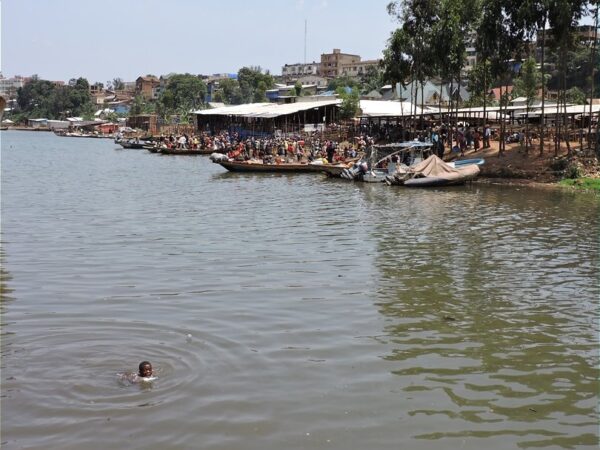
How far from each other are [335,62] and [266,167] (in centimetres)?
14318

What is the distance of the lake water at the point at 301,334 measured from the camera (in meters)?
6.53

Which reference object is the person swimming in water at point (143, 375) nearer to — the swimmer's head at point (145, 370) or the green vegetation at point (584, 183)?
the swimmer's head at point (145, 370)

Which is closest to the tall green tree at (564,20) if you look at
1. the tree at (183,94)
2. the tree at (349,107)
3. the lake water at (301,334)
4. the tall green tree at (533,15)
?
the tall green tree at (533,15)

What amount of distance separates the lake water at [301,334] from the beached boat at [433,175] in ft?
35.5

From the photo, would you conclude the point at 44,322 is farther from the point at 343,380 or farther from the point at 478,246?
the point at 478,246

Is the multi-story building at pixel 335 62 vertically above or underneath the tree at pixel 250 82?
above

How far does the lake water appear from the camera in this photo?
6.53 metres

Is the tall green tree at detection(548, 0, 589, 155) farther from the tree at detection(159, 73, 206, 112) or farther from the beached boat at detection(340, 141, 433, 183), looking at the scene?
the tree at detection(159, 73, 206, 112)

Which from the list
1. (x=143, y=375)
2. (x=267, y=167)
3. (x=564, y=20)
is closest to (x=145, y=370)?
(x=143, y=375)

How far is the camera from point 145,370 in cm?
741

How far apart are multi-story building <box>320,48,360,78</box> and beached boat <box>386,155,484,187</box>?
14688 centimetres

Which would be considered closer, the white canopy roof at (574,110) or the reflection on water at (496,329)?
the reflection on water at (496,329)

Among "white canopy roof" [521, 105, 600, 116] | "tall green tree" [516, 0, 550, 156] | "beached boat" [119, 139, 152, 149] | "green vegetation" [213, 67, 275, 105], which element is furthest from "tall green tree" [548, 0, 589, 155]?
"green vegetation" [213, 67, 275, 105]

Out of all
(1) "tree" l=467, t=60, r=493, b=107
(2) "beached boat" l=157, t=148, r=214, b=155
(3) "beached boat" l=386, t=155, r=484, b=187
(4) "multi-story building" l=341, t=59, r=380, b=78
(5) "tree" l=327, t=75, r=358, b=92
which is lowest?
(3) "beached boat" l=386, t=155, r=484, b=187
